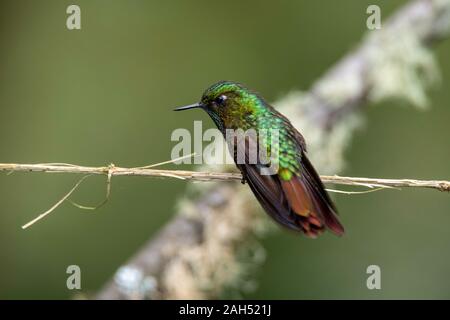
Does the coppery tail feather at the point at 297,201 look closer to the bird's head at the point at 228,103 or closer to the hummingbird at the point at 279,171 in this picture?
the hummingbird at the point at 279,171

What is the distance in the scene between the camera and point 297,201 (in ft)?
6.97

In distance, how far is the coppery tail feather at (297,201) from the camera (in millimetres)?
1966

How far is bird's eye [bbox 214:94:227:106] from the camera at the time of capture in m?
2.69

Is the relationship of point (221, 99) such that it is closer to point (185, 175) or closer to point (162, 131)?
point (185, 175)

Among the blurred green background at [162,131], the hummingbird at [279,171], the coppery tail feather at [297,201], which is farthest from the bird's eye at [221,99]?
the blurred green background at [162,131]

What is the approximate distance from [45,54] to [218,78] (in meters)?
1.58

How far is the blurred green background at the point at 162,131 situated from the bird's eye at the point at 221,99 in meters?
1.90

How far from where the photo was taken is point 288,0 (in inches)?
211

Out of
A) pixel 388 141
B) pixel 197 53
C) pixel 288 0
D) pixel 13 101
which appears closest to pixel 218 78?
pixel 197 53

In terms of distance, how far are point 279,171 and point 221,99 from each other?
45 cm

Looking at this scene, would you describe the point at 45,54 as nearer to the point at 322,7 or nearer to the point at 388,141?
the point at 322,7

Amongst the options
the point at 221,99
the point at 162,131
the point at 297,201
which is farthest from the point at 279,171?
the point at 162,131

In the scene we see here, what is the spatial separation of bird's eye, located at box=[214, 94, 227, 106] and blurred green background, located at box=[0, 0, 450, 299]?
6.23ft

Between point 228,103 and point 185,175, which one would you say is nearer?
point 185,175
